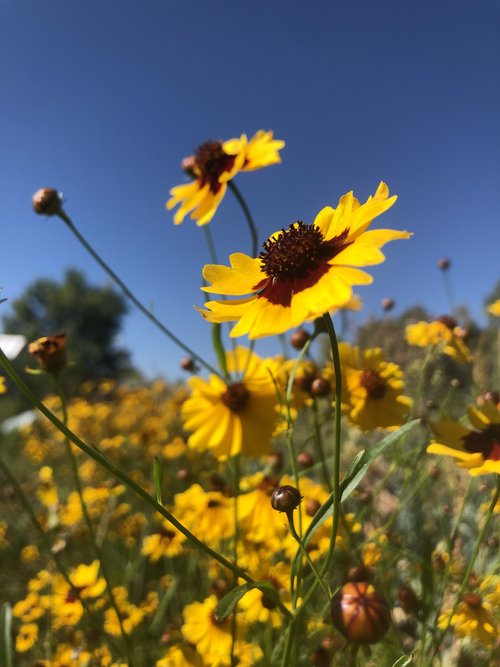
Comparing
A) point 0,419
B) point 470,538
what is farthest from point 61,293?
point 470,538

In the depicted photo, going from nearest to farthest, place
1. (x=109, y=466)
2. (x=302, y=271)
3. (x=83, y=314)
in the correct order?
(x=109, y=466)
(x=302, y=271)
(x=83, y=314)

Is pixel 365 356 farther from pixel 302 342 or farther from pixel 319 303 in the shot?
pixel 319 303

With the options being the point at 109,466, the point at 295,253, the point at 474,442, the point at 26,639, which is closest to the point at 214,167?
the point at 295,253

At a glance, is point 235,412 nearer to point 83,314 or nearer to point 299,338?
point 299,338

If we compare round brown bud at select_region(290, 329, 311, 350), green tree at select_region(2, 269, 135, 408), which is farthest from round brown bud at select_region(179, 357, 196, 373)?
green tree at select_region(2, 269, 135, 408)

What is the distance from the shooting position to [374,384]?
3.40 ft

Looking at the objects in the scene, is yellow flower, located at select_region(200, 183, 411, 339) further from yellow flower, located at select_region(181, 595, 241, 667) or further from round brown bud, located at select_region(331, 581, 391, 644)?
yellow flower, located at select_region(181, 595, 241, 667)

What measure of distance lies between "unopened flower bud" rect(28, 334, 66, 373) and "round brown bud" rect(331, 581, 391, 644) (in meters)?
0.68

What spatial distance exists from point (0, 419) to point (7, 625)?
279 inches

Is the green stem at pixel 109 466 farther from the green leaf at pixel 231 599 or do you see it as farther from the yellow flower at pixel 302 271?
the yellow flower at pixel 302 271

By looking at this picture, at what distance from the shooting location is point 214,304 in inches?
25.2

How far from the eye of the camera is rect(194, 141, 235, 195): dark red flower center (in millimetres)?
1303

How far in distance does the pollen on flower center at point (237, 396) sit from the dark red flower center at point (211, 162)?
1.64 feet

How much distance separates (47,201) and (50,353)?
339 mm
